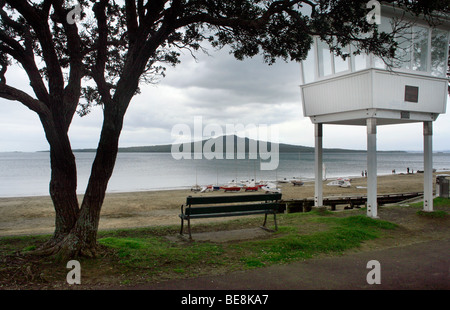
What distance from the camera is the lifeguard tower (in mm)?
10320

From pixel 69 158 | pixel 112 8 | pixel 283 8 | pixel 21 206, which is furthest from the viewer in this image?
pixel 21 206

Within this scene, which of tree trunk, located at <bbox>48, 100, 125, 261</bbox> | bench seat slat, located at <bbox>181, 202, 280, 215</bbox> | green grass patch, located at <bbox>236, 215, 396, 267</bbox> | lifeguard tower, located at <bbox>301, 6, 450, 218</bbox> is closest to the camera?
tree trunk, located at <bbox>48, 100, 125, 261</bbox>

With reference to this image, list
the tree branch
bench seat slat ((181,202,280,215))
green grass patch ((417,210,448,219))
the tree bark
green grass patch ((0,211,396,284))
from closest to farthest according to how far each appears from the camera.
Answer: green grass patch ((0,211,396,284))
the tree branch
the tree bark
bench seat slat ((181,202,280,215))
green grass patch ((417,210,448,219))

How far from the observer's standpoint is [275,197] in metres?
8.81

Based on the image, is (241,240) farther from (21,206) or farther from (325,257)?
(21,206)

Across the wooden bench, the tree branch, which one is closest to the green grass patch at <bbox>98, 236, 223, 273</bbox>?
the wooden bench

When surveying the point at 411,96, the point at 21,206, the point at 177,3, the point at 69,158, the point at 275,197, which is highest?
the point at 177,3

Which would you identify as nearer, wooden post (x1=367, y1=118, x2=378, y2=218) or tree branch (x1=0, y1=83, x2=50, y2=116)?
tree branch (x1=0, y1=83, x2=50, y2=116)

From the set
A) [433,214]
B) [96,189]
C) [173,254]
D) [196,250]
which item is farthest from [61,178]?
[433,214]

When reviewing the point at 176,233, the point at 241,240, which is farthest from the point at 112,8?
the point at 241,240

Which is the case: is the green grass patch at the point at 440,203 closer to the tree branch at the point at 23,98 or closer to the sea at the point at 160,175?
the tree branch at the point at 23,98

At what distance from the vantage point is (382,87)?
10.3m

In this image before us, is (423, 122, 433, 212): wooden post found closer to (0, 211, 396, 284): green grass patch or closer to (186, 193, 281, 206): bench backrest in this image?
(0, 211, 396, 284): green grass patch
